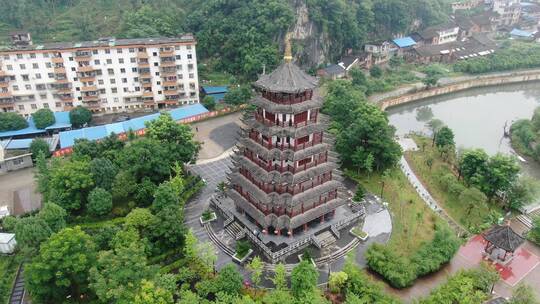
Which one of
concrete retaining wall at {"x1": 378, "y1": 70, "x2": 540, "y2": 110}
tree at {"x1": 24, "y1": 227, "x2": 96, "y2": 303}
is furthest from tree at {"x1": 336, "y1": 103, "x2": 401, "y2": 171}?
tree at {"x1": 24, "y1": 227, "x2": 96, "y2": 303}

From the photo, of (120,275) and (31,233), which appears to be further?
(31,233)

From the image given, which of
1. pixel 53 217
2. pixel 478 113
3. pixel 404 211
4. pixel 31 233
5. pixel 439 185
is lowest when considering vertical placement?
pixel 439 185

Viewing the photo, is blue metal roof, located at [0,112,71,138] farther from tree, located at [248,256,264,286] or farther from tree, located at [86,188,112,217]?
tree, located at [248,256,264,286]

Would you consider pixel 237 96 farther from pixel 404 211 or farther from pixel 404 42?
pixel 404 42

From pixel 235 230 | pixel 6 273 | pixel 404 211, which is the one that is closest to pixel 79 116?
pixel 6 273

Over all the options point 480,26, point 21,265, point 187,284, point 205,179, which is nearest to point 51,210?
point 21,265

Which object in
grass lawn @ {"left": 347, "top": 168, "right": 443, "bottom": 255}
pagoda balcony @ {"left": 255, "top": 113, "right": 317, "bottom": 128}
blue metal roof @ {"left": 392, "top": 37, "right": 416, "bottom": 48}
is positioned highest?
pagoda balcony @ {"left": 255, "top": 113, "right": 317, "bottom": 128}
